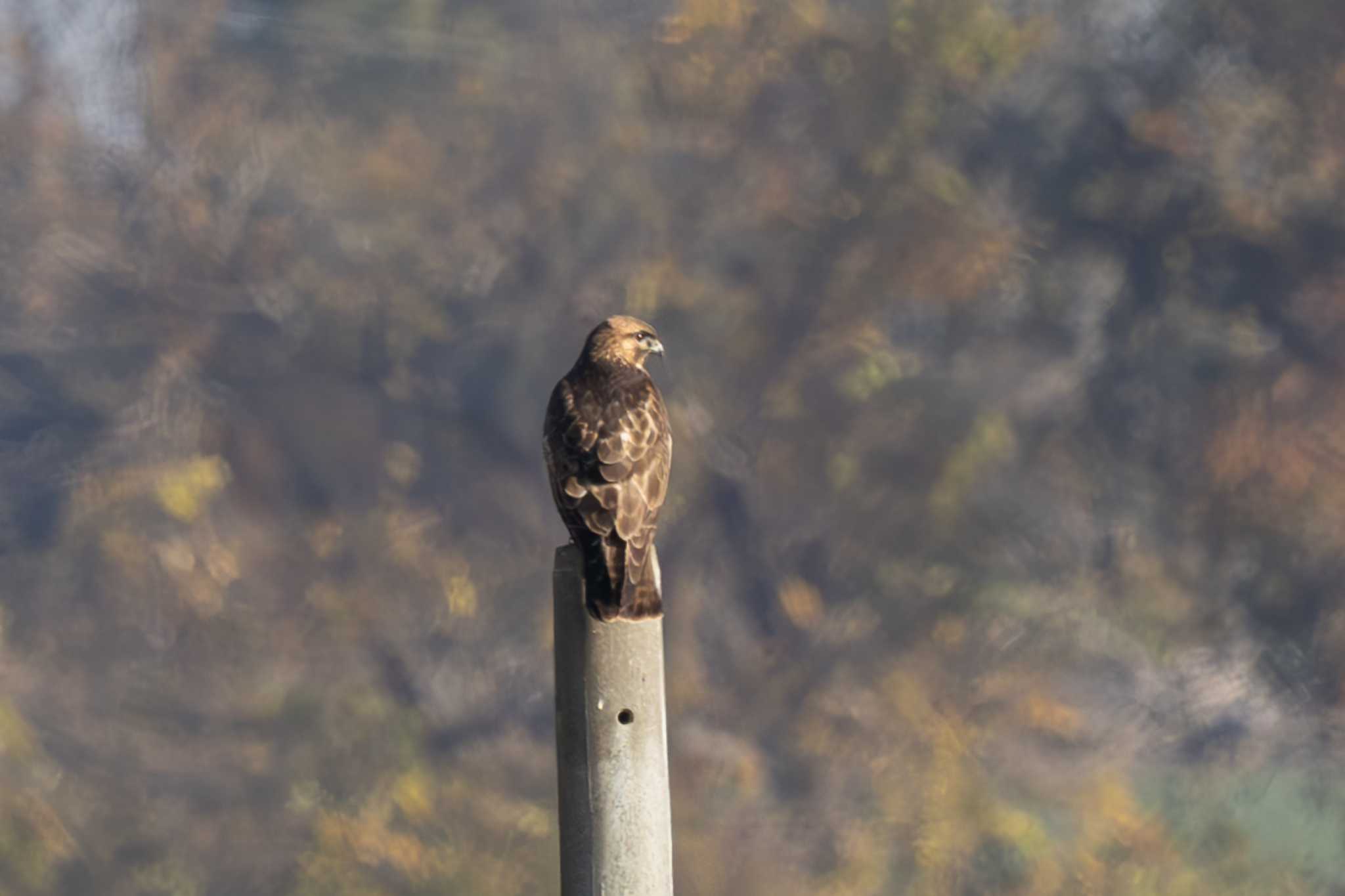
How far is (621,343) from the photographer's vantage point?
11.5 metres

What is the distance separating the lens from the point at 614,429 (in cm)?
975

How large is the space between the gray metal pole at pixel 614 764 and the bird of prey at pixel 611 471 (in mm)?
199

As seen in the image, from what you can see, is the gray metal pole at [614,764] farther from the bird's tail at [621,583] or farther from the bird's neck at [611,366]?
the bird's neck at [611,366]

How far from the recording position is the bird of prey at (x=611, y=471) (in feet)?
27.0

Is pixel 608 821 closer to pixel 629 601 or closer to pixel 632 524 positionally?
pixel 629 601

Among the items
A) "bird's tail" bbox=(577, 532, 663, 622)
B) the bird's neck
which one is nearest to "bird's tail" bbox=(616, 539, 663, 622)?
"bird's tail" bbox=(577, 532, 663, 622)

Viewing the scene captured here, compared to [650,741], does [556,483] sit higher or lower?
higher

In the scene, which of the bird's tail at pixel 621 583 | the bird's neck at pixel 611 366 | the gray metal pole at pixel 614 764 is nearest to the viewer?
the gray metal pole at pixel 614 764

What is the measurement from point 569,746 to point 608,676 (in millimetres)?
483

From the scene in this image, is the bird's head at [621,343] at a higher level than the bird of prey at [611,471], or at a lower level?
higher

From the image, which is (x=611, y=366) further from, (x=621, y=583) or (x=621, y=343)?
(x=621, y=583)

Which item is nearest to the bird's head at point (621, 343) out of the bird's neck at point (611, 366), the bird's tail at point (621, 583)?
the bird's neck at point (611, 366)

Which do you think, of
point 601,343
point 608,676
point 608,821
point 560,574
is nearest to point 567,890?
point 608,821

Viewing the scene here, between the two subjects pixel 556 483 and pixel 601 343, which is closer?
pixel 556 483
